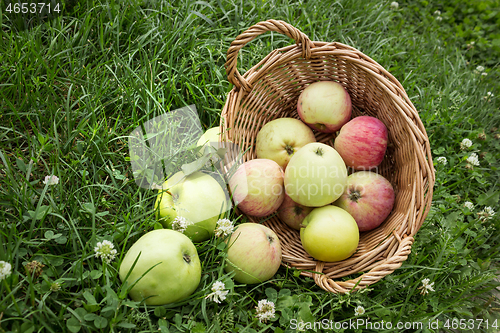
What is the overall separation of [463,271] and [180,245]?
6.00 ft

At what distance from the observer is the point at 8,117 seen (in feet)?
7.14

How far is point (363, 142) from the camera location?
7.29ft

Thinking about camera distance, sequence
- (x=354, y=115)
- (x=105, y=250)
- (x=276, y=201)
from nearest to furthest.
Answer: (x=105, y=250), (x=276, y=201), (x=354, y=115)

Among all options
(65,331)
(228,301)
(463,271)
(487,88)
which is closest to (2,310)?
(65,331)

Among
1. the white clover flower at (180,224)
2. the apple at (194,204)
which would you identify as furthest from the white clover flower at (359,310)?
the white clover flower at (180,224)

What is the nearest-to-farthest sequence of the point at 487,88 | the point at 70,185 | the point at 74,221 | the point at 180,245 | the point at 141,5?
the point at 180,245 → the point at 74,221 → the point at 70,185 → the point at 141,5 → the point at 487,88

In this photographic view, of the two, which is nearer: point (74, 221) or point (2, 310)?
point (2, 310)

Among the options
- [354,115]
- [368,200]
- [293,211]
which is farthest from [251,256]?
[354,115]

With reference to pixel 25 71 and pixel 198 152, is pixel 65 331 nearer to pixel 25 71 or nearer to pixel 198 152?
pixel 198 152

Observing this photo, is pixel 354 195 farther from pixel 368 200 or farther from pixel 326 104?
pixel 326 104

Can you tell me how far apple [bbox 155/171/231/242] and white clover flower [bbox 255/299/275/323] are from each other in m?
0.50

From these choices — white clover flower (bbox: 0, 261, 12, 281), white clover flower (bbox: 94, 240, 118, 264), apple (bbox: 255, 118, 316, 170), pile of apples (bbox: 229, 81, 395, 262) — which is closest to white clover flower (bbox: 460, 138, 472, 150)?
pile of apples (bbox: 229, 81, 395, 262)

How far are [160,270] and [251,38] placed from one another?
1.44 m

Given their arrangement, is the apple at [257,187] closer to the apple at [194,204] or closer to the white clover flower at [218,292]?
the apple at [194,204]
